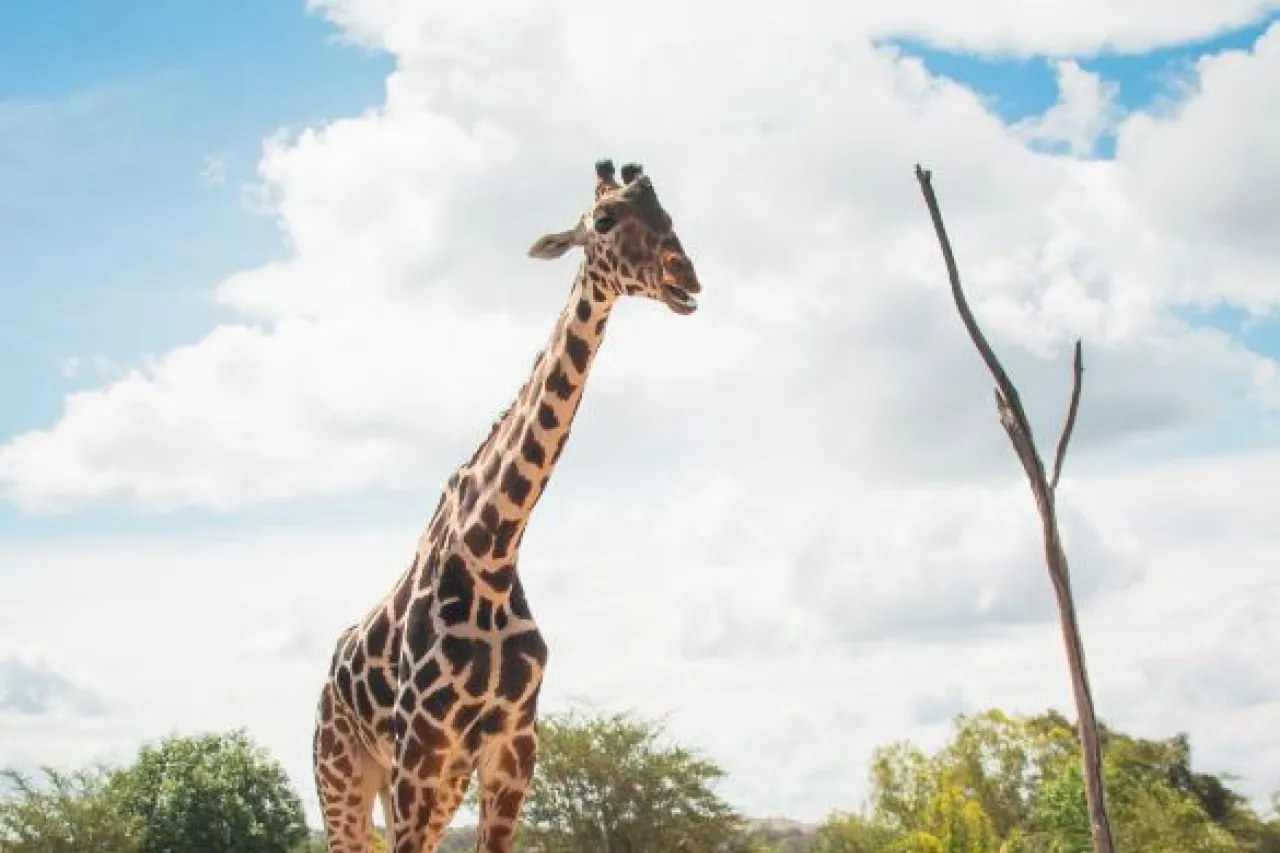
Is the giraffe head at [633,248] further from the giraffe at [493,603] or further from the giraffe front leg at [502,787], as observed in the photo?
the giraffe front leg at [502,787]

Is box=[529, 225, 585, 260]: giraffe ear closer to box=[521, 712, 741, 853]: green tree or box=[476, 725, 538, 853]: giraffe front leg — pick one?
box=[476, 725, 538, 853]: giraffe front leg

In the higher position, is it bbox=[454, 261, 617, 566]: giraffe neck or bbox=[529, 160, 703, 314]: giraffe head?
bbox=[529, 160, 703, 314]: giraffe head

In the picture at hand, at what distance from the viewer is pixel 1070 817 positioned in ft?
107

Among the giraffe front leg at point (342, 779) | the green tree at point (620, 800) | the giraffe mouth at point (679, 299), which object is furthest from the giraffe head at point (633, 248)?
the green tree at point (620, 800)

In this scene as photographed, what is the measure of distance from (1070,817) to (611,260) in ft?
89.5

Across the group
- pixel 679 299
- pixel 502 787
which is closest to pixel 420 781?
pixel 502 787

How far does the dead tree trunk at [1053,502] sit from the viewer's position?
7.95m

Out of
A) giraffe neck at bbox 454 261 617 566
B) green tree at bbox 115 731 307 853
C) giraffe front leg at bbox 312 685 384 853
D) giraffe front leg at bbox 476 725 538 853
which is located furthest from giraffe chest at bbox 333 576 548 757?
green tree at bbox 115 731 307 853

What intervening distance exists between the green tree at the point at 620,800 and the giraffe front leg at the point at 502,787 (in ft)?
91.0

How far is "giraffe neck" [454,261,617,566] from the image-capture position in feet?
29.8

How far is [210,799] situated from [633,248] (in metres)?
29.8

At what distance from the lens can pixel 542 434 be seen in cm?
915

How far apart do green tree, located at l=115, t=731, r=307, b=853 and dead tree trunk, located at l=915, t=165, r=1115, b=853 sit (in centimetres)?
2977

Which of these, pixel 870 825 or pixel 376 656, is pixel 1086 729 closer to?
pixel 376 656
